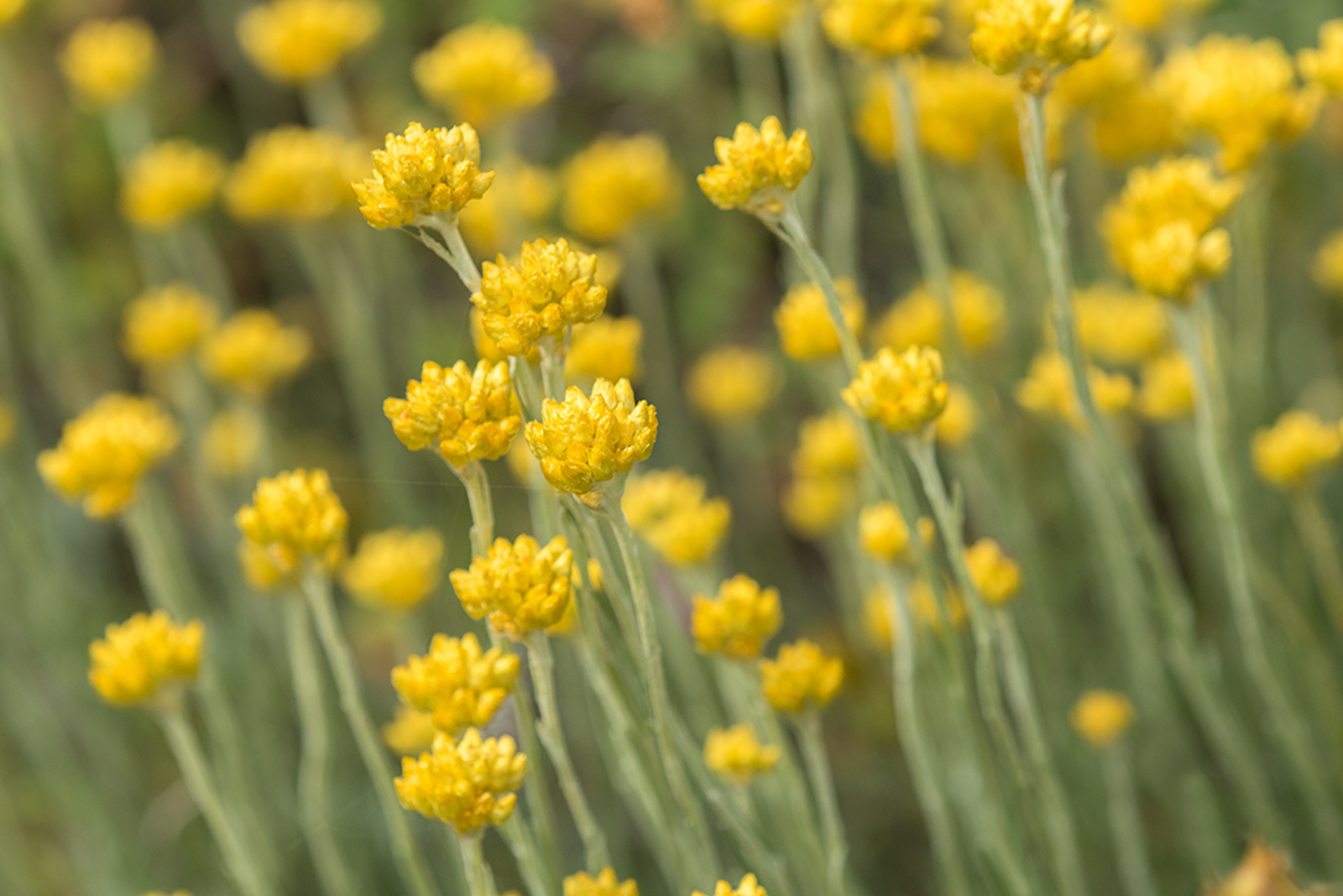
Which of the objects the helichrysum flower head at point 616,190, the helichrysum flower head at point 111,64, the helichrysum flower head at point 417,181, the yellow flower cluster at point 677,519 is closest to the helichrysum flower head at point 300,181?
the helichrysum flower head at point 616,190

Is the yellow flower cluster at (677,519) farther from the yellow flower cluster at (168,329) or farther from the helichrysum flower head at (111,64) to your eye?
the helichrysum flower head at (111,64)

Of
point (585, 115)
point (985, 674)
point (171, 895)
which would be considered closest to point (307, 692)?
point (171, 895)

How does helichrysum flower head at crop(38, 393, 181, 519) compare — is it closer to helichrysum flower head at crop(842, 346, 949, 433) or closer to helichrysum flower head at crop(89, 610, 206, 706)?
helichrysum flower head at crop(89, 610, 206, 706)

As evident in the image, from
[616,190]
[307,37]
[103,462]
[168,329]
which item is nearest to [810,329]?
[616,190]

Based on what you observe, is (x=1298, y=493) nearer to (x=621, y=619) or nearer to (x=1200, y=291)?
(x=1200, y=291)

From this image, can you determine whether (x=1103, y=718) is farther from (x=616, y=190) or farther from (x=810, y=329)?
(x=616, y=190)
